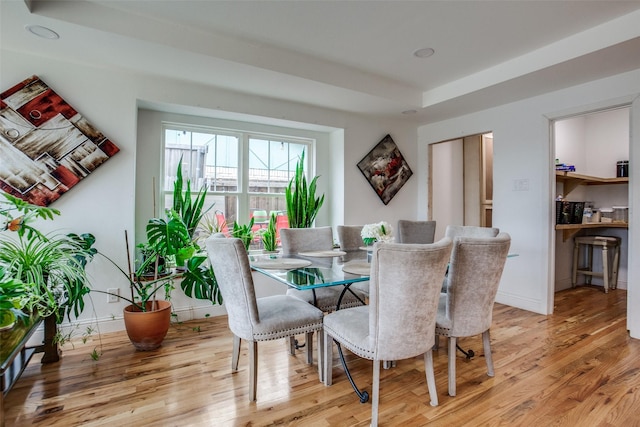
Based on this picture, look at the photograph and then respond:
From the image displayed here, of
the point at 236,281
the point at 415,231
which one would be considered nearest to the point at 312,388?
the point at 236,281

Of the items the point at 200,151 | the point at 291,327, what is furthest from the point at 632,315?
the point at 200,151

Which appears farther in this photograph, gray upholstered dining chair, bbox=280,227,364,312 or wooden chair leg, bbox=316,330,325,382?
gray upholstered dining chair, bbox=280,227,364,312

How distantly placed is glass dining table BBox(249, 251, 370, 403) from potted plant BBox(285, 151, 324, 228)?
1264 mm

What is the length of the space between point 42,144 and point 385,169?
359 cm

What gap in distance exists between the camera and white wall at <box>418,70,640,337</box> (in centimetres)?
316

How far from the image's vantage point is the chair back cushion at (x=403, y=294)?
5.01ft

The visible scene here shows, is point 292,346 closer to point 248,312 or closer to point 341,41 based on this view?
point 248,312

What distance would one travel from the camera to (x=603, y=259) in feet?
13.9

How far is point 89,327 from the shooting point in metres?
2.80

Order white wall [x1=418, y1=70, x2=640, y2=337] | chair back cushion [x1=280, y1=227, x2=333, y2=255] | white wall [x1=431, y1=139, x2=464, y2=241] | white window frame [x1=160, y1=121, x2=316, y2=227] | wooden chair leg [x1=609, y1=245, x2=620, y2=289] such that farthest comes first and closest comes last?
1. white wall [x1=431, y1=139, x2=464, y2=241]
2. wooden chair leg [x1=609, y1=245, x2=620, y2=289]
3. white window frame [x1=160, y1=121, x2=316, y2=227]
4. white wall [x1=418, y1=70, x2=640, y2=337]
5. chair back cushion [x1=280, y1=227, x2=333, y2=255]

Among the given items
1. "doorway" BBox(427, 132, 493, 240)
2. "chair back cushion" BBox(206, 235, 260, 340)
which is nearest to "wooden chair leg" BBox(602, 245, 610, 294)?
"doorway" BBox(427, 132, 493, 240)

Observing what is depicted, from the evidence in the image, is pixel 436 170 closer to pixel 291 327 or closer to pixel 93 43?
pixel 291 327

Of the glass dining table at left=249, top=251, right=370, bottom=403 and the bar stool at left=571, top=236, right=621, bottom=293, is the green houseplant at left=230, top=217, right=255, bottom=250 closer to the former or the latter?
the glass dining table at left=249, top=251, right=370, bottom=403

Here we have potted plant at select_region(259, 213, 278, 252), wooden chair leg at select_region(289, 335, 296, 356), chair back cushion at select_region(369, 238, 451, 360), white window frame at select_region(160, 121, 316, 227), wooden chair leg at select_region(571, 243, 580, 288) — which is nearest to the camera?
chair back cushion at select_region(369, 238, 451, 360)
